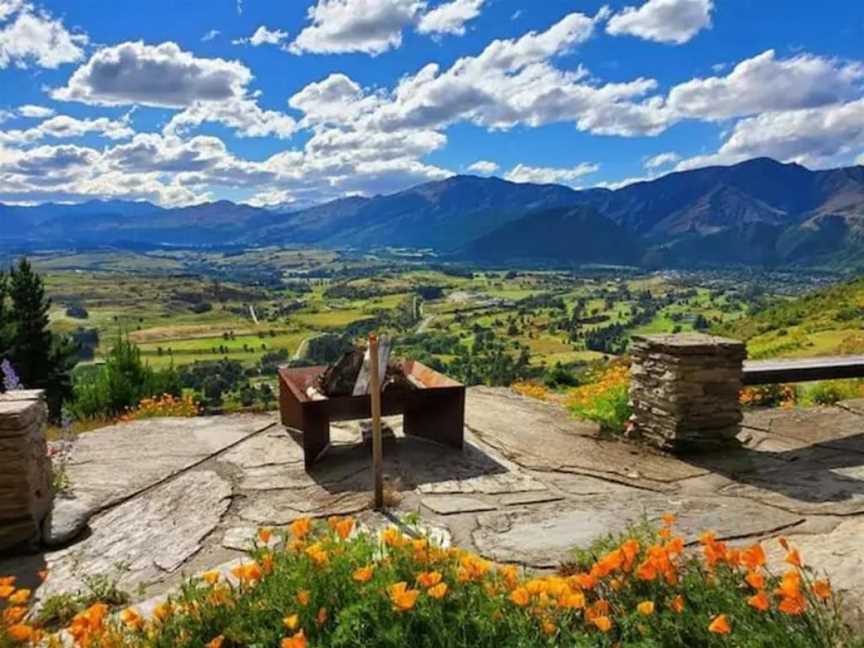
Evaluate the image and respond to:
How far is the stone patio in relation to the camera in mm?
4137

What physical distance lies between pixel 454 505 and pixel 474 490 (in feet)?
1.30

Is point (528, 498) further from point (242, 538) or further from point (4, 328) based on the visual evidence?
point (4, 328)

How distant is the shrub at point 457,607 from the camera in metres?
2.33

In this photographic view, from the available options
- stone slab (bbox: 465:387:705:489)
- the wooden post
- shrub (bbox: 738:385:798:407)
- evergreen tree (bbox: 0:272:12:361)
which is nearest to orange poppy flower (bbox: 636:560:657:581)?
the wooden post

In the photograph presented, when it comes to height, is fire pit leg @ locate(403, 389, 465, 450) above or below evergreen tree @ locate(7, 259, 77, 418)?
above

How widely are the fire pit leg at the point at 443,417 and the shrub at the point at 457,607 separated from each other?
11.1ft

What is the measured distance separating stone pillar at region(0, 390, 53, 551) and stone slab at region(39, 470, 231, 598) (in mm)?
282

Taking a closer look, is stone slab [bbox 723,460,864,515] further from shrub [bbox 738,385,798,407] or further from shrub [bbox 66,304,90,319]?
shrub [bbox 66,304,90,319]

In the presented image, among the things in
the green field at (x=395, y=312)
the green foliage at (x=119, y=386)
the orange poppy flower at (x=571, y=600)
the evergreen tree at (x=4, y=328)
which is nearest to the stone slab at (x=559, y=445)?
the orange poppy flower at (x=571, y=600)

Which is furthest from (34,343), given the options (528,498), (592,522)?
Answer: (592,522)

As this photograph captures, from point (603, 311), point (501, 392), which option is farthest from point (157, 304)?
point (501, 392)

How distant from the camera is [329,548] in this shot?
2760 mm

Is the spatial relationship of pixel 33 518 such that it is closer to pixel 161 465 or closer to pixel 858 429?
pixel 161 465

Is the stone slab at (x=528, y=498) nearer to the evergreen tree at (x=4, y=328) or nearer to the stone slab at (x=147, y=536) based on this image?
the stone slab at (x=147, y=536)
